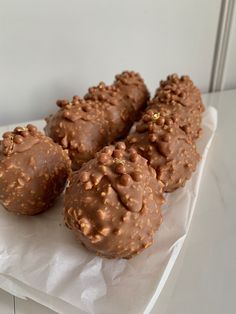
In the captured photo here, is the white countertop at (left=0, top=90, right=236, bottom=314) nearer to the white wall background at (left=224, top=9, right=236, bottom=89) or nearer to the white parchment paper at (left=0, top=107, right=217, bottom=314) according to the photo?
the white parchment paper at (left=0, top=107, right=217, bottom=314)

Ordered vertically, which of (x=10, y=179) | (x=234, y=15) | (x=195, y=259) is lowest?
(x=195, y=259)

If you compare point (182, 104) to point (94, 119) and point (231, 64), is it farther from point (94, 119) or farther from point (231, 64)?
point (231, 64)

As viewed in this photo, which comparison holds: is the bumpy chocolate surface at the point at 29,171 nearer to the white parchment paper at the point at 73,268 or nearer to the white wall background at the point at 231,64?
the white parchment paper at the point at 73,268


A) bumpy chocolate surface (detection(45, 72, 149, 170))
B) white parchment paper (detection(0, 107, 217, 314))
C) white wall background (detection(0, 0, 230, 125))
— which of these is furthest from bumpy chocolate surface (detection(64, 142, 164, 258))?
white wall background (detection(0, 0, 230, 125))

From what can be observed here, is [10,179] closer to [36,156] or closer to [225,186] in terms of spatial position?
[36,156]

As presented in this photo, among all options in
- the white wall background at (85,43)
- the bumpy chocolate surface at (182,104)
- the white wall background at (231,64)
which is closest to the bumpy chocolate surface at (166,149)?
the bumpy chocolate surface at (182,104)

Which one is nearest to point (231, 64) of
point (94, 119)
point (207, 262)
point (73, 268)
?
point (94, 119)

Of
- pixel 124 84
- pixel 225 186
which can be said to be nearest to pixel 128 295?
pixel 225 186
